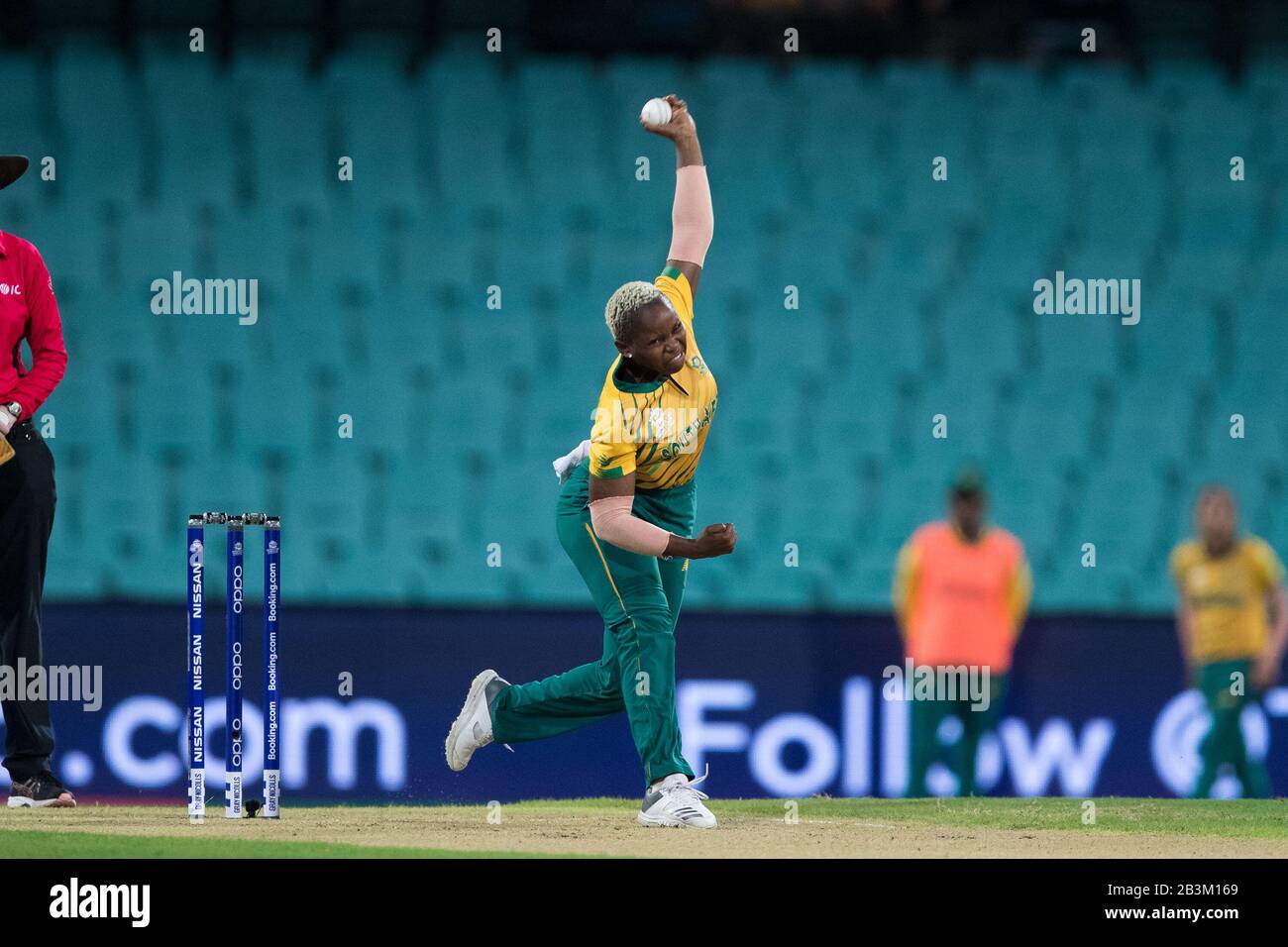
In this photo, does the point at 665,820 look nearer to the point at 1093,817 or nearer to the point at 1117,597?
the point at 1093,817

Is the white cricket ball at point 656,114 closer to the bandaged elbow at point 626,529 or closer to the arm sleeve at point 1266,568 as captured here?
the bandaged elbow at point 626,529

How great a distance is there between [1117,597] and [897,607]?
1170 millimetres

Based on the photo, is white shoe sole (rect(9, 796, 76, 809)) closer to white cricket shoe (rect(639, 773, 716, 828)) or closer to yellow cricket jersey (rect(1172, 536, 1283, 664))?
white cricket shoe (rect(639, 773, 716, 828))

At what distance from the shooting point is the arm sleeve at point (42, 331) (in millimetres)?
6234

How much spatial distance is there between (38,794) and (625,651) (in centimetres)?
190

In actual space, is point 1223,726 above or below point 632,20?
below

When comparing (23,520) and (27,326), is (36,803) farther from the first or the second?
(27,326)

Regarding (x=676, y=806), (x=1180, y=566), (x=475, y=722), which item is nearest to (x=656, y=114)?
(x=475, y=722)

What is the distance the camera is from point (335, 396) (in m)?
9.81

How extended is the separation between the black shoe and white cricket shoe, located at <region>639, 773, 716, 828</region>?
1852 millimetres

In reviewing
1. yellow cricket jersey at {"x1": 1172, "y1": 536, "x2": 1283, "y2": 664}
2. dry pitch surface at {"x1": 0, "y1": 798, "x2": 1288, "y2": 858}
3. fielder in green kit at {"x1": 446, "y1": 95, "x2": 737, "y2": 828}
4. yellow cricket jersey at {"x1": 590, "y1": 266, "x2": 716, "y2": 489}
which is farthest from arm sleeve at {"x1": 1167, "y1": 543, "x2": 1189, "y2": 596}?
yellow cricket jersey at {"x1": 590, "y1": 266, "x2": 716, "y2": 489}

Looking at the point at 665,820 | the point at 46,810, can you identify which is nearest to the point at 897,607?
the point at 665,820

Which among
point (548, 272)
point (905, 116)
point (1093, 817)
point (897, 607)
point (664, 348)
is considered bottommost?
point (1093, 817)

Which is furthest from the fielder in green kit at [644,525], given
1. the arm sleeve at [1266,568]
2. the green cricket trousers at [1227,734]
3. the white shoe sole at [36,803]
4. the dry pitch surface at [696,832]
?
the arm sleeve at [1266,568]
